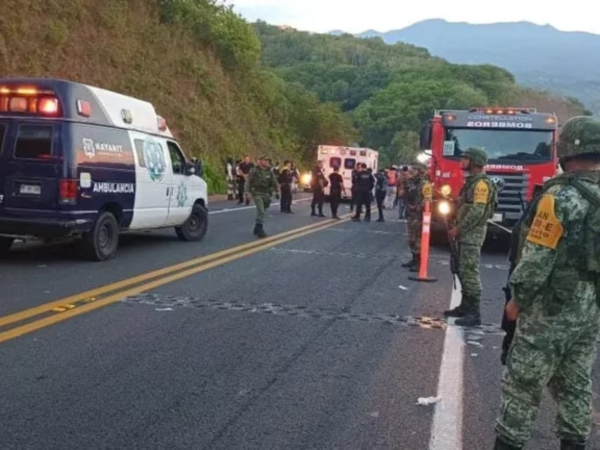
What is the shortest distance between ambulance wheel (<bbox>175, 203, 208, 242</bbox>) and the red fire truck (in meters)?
4.31


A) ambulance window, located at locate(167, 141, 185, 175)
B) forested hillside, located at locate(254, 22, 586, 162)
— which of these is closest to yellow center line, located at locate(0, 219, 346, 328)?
ambulance window, located at locate(167, 141, 185, 175)

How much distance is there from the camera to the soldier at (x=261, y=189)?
1512 centimetres

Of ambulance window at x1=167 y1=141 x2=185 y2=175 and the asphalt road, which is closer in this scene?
the asphalt road

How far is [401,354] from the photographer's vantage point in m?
6.46

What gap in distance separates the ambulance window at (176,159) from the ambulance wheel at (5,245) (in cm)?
298

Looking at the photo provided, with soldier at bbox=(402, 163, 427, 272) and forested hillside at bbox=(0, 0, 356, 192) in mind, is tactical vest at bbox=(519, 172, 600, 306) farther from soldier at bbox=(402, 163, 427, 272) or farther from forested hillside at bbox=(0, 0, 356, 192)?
forested hillside at bbox=(0, 0, 356, 192)

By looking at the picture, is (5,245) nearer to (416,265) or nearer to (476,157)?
(416,265)

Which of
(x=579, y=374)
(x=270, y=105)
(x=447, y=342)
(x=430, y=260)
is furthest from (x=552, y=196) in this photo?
(x=270, y=105)

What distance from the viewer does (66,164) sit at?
10.1m

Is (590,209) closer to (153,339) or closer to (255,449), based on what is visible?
(255,449)

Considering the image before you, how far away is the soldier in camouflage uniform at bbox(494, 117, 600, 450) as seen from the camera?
3.61 metres

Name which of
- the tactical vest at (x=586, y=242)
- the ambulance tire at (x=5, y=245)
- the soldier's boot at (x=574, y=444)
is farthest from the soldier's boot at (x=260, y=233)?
the tactical vest at (x=586, y=242)

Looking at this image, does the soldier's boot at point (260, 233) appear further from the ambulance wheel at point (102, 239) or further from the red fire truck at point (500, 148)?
the ambulance wheel at point (102, 239)

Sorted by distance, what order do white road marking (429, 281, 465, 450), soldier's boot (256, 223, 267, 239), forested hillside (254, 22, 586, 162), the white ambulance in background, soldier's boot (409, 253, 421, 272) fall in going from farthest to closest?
forested hillside (254, 22, 586, 162)
the white ambulance in background
soldier's boot (256, 223, 267, 239)
soldier's boot (409, 253, 421, 272)
white road marking (429, 281, 465, 450)
